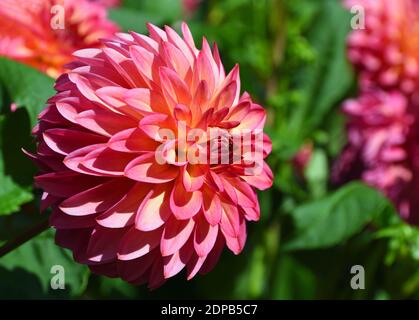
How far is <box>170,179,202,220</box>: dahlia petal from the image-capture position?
2.09 feet

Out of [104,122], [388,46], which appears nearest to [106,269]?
[104,122]

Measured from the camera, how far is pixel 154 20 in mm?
1194

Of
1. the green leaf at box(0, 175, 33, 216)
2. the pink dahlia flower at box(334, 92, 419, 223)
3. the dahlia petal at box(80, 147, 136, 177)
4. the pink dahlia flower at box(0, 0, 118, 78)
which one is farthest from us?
the pink dahlia flower at box(334, 92, 419, 223)

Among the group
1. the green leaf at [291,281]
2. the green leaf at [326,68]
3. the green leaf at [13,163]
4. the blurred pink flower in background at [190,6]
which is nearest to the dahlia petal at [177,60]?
the green leaf at [13,163]

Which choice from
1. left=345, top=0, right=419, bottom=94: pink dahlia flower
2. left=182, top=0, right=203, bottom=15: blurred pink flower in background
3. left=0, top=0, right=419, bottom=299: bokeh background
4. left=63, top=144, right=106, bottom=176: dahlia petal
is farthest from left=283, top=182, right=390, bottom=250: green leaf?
left=182, top=0, right=203, bottom=15: blurred pink flower in background

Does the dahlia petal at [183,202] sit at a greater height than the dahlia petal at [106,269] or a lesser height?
greater

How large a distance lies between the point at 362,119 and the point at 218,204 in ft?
1.95

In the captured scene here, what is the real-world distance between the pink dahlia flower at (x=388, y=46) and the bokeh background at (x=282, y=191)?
8 centimetres

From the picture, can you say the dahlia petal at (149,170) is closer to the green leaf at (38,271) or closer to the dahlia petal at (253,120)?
the dahlia petal at (253,120)

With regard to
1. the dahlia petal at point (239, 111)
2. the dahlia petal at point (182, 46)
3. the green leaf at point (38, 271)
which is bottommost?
the green leaf at point (38, 271)

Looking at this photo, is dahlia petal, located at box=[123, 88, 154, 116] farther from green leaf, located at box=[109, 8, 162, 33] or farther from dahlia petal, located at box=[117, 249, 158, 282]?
green leaf, located at box=[109, 8, 162, 33]

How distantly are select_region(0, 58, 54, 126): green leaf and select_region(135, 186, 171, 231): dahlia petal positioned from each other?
0.81 ft

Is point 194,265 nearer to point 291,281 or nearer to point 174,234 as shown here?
point 174,234

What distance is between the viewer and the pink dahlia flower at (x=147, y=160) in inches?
25.0
